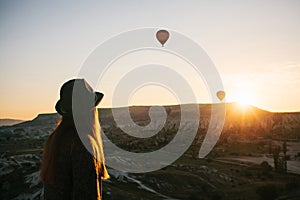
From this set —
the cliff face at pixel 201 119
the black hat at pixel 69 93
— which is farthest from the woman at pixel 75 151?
the cliff face at pixel 201 119

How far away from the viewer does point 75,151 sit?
2818 millimetres

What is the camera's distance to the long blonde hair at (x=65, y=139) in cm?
287

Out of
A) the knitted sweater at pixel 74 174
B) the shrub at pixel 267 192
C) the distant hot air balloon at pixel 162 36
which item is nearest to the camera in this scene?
the knitted sweater at pixel 74 174

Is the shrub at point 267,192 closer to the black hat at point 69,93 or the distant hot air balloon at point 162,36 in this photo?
the distant hot air balloon at point 162,36

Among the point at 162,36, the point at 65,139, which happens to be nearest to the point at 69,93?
the point at 65,139

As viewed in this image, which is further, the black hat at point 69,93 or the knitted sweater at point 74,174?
the black hat at point 69,93

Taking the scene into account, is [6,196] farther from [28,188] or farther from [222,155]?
[222,155]

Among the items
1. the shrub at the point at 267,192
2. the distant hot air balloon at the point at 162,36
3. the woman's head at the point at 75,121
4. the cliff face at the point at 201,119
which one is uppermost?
the distant hot air balloon at the point at 162,36

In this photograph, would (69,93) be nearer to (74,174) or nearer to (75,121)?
(75,121)

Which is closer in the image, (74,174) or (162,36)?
(74,174)

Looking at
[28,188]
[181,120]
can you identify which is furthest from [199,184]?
[181,120]

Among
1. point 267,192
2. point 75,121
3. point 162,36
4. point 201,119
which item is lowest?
point 267,192

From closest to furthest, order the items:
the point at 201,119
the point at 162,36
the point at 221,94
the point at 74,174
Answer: the point at 74,174
the point at 162,36
the point at 221,94
the point at 201,119

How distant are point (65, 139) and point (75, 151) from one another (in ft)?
0.49
